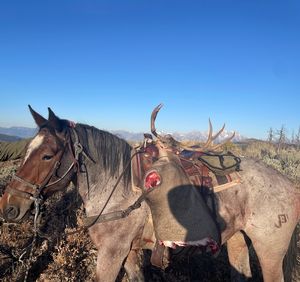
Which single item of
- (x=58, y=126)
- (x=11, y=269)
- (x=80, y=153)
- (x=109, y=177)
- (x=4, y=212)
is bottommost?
(x=11, y=269)

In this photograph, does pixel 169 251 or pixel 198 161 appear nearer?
pixel 169 251

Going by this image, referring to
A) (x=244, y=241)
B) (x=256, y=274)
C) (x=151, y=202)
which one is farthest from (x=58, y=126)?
(x=256, y=274)

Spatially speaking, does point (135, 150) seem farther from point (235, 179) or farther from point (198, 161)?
point (235, 179)

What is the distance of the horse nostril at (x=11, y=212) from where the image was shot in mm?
2789

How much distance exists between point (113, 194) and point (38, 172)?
31.9 inches

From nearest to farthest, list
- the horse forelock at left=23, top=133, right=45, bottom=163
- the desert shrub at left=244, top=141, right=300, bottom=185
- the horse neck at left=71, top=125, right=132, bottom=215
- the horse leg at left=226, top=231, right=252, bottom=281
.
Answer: the horse forelock at left=23, top=133, right=45, bottom=163 < the horse neck at left=71, top=125, right=132, bottom=215 < the horse leg at left=226, top=231, right=252, bottom=281 < the desert shrub at left=244, top=141, right=300, bottom=185

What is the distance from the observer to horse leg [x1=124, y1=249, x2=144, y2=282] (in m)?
3.56

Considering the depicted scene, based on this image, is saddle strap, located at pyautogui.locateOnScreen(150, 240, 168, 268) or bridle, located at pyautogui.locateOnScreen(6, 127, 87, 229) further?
saddle strap, located at pyautogui.locateOnScreen(150, 240, 168, 268)

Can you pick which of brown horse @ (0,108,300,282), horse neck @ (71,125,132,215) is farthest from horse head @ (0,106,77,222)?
horse neck @ (71,125,132,215)

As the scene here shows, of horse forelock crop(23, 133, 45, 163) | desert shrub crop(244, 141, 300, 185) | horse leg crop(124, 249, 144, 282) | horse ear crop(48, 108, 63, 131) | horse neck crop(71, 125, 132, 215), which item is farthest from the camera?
desert shrub crop(244, 141, 300, 185)

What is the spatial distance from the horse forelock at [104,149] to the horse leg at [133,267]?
3.40 feet

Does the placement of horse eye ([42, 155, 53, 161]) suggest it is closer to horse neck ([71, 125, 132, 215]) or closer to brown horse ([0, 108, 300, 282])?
brown horse ([0, 108, 300, 282])

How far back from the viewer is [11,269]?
4.32m

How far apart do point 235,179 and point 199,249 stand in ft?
3.08
